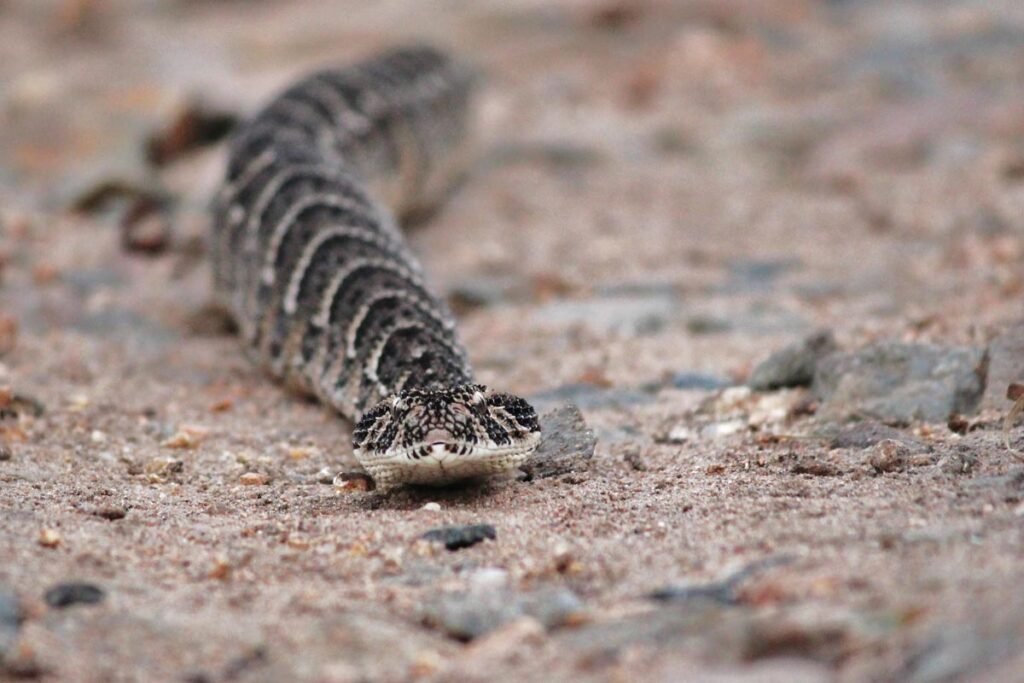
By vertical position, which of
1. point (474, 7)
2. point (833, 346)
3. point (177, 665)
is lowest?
point (177, 665)

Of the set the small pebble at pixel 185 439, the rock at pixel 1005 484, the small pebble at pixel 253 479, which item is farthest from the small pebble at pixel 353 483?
the rock at pixel 1005 484

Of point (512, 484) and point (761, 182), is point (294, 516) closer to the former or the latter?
point (512, 484)

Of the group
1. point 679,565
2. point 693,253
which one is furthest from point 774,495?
point 693,253

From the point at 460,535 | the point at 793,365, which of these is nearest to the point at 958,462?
the point at 793,365

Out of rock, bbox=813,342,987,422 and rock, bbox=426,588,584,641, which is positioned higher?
rock, bbox=813,342,987,422

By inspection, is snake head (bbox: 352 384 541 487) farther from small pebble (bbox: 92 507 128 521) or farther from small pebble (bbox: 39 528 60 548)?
small pebble (bbox: 39 528 60 548)

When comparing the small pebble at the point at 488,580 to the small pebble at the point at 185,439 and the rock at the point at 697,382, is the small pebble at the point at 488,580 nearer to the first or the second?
the small pebble at the point at 185,439

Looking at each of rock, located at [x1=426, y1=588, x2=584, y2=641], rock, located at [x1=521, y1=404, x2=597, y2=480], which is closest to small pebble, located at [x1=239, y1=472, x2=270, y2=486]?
rock, located at [x1=521, y1=404, x2=597, y2=480]
